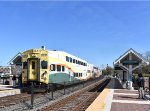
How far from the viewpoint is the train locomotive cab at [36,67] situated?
29.0m

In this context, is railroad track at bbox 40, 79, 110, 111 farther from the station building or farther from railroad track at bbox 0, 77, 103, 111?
the station building

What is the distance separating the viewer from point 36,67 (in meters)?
29.3

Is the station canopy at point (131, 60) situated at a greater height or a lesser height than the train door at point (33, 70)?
greater

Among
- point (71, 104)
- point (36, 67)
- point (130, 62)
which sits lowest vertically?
point (71, 104)

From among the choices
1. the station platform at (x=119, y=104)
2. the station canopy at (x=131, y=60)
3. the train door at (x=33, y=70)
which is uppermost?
the station canopy at (x=131, y=60)

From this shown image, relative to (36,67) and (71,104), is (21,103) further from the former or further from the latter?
(36,67)

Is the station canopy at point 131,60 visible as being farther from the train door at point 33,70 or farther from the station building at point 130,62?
the train door at point 33,70

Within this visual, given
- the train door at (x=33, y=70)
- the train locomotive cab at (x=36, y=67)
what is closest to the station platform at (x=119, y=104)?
the train locomotive cab at (x=36, y=67)

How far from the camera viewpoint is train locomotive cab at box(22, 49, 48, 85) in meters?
29.0

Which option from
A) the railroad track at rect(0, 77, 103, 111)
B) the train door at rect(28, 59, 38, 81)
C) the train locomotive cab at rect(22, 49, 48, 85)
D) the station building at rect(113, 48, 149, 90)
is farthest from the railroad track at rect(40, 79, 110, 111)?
the station building at rect(113, 48, 149, 90)

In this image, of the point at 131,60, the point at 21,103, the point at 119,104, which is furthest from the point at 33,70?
the point at 131,60

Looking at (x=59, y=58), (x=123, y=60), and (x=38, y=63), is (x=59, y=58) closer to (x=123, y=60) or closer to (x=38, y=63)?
(x=38, y=63)

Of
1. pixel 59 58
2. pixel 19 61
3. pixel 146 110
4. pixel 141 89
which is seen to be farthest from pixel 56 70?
pixel 146 110

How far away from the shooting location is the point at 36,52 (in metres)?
29.4
